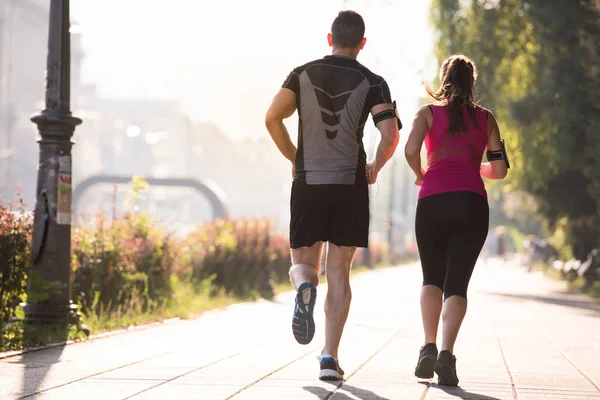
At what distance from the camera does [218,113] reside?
18700cm

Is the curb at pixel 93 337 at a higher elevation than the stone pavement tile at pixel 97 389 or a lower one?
lower

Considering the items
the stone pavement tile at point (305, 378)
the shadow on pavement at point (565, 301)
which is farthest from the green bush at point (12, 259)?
the shadow on pavement at point (565, 301)

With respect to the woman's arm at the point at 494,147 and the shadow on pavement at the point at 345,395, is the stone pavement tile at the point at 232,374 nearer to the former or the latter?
the shadow on pavement at the point at 345,395

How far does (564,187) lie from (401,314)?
1158 centimetres

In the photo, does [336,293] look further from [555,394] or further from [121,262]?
[121,262]

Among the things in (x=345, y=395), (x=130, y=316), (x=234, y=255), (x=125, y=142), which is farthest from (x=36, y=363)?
(x=125, y=142)

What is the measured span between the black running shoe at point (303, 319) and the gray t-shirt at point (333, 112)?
2.48 feet

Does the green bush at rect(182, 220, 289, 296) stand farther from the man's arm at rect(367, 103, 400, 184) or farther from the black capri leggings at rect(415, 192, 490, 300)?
the man's arm at rect(367, 103, 400, 184)

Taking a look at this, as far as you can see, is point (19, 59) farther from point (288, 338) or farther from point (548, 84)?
point (288, 338)

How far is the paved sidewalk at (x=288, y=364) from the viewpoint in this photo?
6258 millimetres

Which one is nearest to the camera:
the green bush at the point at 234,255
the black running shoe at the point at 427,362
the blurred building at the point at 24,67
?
the black running shoe at the point at 427,362

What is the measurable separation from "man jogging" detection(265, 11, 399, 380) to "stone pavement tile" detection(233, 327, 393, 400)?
8.7 inches

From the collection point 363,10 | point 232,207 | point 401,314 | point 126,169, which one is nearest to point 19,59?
point 126,169

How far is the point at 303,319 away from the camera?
615cm
